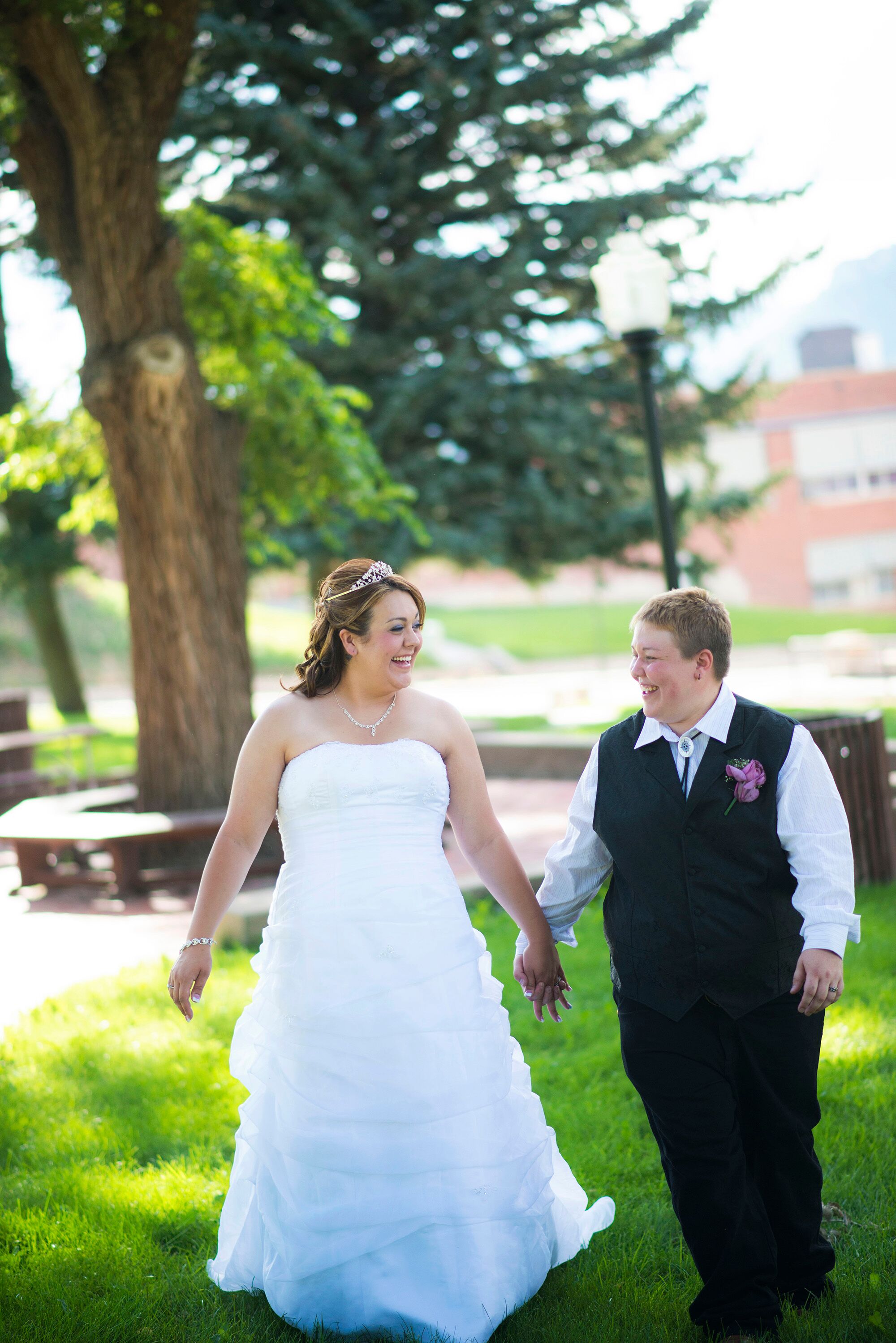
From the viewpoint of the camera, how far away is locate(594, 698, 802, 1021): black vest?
2.92 meters

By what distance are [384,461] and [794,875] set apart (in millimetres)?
14627

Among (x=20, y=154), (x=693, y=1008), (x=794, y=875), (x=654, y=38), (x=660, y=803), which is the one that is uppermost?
(x=654, y=38)

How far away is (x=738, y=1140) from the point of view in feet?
9.78

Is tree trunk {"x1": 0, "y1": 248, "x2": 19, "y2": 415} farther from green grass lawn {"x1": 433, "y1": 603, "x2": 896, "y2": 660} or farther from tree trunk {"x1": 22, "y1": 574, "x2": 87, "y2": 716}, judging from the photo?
green grass lawn {"x1": 433, "y1": 603, "x2": 896, "y2": 660}

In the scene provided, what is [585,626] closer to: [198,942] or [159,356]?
[159,356]

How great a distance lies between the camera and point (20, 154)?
9883mm

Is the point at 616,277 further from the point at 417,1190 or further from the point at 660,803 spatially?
the point at 417,1190

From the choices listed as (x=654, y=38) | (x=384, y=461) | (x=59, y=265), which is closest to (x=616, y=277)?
(x=59, y=265)

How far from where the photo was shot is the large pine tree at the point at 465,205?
16.5 m

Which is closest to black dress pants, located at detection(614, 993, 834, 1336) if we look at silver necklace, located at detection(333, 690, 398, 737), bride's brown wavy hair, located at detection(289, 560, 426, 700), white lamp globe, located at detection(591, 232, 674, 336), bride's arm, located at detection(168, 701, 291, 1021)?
silver necklace, located at detection(333, 690, 398, 737)

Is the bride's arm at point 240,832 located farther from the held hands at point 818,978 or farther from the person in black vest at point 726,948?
the held hands at point 818,978

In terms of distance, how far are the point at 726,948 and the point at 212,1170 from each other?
2216 millimetres

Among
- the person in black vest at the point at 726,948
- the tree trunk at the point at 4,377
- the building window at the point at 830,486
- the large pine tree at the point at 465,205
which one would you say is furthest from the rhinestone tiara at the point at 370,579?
the building window at the point at 830,486

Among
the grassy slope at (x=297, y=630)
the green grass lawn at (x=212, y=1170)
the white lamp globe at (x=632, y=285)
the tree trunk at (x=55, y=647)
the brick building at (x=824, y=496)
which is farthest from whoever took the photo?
the brick building at (x=824, y=496)
